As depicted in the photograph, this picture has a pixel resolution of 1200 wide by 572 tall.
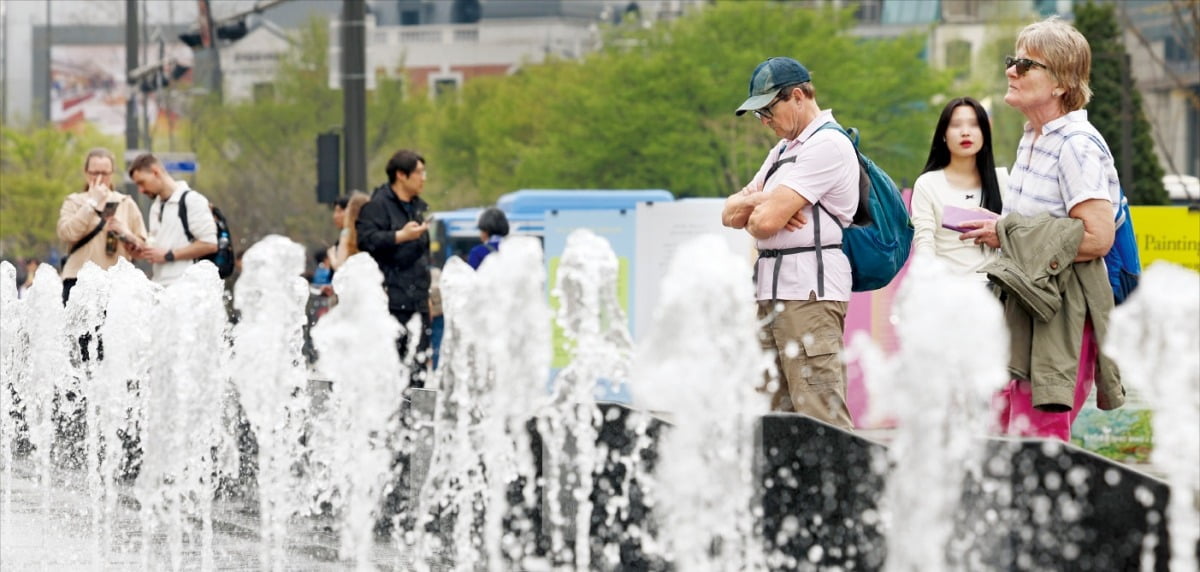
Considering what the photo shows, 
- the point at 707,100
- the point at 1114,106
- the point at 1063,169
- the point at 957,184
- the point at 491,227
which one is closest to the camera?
the point at 1063,169

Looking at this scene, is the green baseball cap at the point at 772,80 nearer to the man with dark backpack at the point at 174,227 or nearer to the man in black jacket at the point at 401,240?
the man in black jacket at the point at 401,240

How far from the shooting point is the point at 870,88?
45.4m

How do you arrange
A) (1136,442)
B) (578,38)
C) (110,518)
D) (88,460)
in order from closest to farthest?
(110,518) < (88,460) < (1136,442) < (578,38)

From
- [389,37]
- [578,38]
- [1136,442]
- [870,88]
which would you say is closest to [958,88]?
[870,88]

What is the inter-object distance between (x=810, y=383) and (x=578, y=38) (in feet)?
317

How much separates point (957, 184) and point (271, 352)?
2472mm

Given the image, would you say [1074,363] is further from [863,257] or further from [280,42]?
[280,42]

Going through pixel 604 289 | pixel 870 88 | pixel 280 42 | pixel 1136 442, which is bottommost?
pixel 1136 442

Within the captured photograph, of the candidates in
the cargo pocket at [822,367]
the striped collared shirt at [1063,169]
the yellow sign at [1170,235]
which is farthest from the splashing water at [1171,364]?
the yellow sign at [1170,235]

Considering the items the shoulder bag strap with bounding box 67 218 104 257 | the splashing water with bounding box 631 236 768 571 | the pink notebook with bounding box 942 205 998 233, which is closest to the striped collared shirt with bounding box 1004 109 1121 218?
the pink notebook with bounding box 942 205 998 233

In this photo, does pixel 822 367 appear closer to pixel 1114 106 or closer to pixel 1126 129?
pixel 1126 129

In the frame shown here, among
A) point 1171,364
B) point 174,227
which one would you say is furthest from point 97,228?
point 1171,364

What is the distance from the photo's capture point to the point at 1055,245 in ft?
19.7

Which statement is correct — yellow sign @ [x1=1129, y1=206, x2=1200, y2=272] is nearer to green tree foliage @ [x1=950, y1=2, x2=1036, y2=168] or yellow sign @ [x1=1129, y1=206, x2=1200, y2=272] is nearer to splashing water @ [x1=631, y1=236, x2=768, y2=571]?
splashing water @ [x1=631, y1=236, x2=768, y2=571]
